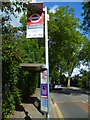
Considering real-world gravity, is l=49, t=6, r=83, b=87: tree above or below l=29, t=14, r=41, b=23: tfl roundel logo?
above

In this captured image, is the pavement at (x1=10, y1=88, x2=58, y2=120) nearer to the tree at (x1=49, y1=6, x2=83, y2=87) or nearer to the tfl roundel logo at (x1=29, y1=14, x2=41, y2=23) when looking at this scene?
the tfl roundel logo at (x1=29, y1=14, x2=41, y2=23)

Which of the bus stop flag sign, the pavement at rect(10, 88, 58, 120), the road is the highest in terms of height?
the bus stop flag sign

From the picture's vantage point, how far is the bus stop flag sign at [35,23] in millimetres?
4667

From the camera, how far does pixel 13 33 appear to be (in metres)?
4.66

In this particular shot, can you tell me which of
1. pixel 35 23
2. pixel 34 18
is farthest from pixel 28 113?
pixel 34 18

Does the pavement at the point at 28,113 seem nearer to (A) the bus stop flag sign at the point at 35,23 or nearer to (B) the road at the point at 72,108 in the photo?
(B) the road at the point at 72,108

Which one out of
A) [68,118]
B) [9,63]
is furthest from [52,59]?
[9,63]

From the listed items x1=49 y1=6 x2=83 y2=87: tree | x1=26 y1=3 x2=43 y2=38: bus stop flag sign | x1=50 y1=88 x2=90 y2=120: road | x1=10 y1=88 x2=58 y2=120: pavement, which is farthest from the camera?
x1=49 y1=6 x2=83 y2=87: tree

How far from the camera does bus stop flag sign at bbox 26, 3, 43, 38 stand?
4.67m

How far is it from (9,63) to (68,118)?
4.14m

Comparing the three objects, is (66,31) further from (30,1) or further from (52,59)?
(30,1)

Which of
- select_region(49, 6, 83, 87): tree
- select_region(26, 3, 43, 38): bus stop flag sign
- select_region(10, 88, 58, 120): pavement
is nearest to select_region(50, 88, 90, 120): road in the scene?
select_region(10, 88, 58, 120): pavement

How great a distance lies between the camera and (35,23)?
4770mm

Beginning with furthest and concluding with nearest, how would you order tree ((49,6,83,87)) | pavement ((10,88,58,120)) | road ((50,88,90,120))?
tree ((49,6,83,87)) < road ((50,88,90,120)) < pavement ((10,88,58,120))
